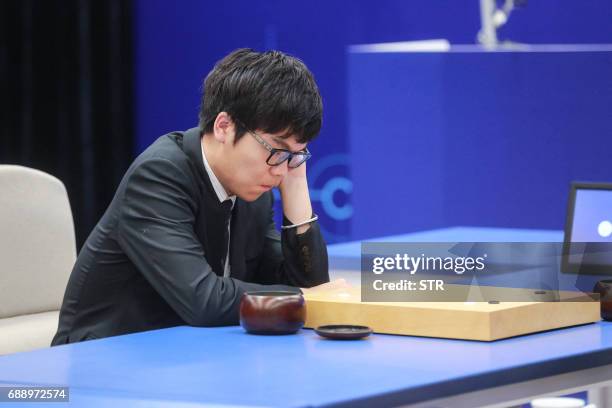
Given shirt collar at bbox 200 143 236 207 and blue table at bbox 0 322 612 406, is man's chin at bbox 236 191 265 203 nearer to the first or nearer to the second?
shirt collar at bbox 200 143 236 207

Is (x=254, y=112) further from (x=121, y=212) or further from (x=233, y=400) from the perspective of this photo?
(x=233, y=400)

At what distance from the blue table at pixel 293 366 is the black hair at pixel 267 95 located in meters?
0.45

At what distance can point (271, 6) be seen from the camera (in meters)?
5.40

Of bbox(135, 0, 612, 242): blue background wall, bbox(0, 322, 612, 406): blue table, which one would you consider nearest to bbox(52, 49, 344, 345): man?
Answer: bbox(0, 322, 612, 406): blue table

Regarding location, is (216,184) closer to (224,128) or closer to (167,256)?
(224,128)

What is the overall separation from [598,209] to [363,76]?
66.6 inches

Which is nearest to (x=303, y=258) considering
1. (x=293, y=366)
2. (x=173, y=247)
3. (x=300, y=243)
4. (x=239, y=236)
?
(x=300, y=243)

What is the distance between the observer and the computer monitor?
7.45ft

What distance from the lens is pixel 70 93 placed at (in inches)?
215

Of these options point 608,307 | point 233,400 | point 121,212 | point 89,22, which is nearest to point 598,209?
point 608,307

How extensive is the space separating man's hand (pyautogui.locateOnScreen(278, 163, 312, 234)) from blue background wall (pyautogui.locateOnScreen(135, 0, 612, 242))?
271 centimetres

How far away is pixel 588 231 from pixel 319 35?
3.01m

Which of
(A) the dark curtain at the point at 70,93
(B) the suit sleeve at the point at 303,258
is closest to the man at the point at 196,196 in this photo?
(B) the suit sleeve at the point at 303,258

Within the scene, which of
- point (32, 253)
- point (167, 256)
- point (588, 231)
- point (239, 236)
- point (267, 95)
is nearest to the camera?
point (167, 256)
